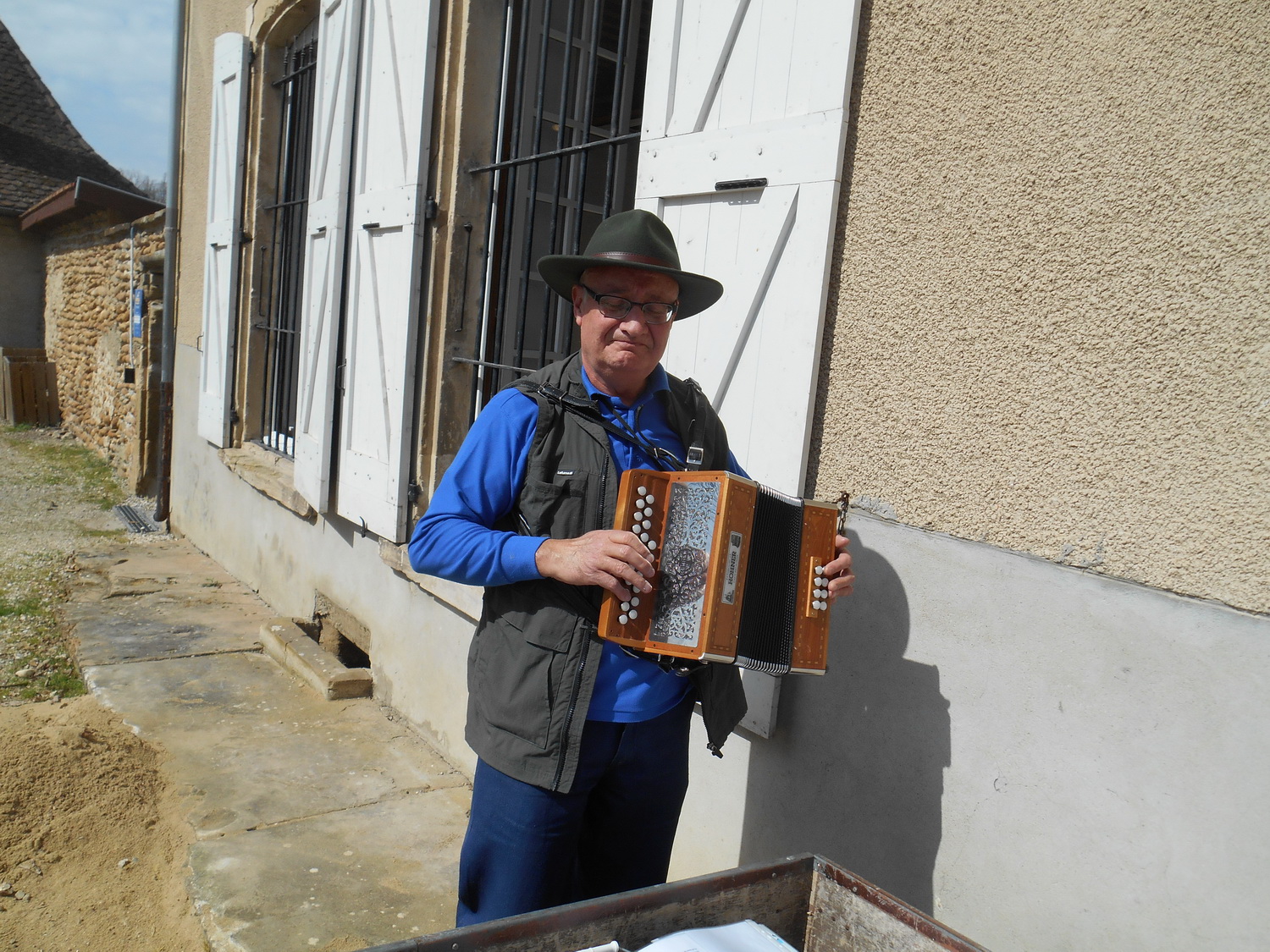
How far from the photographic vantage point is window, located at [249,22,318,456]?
607 cm

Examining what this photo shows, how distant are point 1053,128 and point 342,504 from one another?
3.75m

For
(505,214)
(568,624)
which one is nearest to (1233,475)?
(568,624)

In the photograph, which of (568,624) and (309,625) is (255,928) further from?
(309,625)

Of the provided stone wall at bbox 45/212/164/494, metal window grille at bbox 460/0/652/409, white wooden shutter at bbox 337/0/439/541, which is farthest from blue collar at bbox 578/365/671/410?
stone wall at bbox 45/212/164/494

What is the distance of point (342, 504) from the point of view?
468 cm

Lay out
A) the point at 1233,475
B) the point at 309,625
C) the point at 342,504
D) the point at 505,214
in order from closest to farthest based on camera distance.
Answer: the point at 1233,475
the point at 505,214
the point at 342,504
the point at 309,625

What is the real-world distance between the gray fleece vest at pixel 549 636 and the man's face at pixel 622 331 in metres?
0.08

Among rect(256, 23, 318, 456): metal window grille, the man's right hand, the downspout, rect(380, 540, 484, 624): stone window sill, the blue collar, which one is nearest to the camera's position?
the man's right hand

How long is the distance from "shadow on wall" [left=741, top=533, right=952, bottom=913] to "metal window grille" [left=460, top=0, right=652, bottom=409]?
172 centimetres

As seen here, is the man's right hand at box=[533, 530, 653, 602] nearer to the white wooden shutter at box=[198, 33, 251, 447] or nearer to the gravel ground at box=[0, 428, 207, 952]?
the gravel ground at box=[0, 428, 207, 952]

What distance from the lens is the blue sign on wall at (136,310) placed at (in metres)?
9.41

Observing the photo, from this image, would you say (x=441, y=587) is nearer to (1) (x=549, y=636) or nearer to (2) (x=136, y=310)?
(1) (x=549, y=636)

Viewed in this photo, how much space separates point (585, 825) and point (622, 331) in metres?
1.11

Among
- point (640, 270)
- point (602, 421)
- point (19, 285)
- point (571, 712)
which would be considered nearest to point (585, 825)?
point (571, 712)
